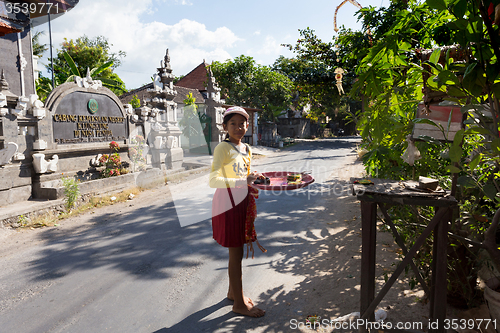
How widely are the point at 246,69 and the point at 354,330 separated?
23549 millimetres

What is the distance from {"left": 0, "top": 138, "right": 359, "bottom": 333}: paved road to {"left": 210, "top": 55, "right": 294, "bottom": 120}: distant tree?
19325 mm

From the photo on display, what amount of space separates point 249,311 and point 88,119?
→ 26.7ft

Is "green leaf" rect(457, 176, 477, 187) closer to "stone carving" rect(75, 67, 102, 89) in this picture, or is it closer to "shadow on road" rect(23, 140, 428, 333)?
"shadow on road" rect(23, 140, 428, 333)

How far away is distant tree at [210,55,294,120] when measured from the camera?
2428cm

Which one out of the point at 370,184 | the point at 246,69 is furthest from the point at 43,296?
the point at 246,69

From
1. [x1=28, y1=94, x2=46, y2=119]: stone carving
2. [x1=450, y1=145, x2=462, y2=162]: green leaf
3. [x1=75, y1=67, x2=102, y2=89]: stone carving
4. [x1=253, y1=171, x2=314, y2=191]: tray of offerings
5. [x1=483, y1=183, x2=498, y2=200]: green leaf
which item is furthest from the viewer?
[x1=75, y1=67, x2=102, y2=89]: stone carving

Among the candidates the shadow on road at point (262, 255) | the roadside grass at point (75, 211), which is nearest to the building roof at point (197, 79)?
the roadside grass at point (75, 211)

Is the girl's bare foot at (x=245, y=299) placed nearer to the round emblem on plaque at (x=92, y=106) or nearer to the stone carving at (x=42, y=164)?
the stone carving at (x=42, y=164)

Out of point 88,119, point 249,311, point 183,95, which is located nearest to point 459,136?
point 249,311

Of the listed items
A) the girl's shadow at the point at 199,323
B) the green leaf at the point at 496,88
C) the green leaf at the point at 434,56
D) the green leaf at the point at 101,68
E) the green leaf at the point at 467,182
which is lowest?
the girl's shadow at the point at 199,323

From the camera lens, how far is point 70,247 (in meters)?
4.95

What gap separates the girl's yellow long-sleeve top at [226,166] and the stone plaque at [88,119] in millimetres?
7036

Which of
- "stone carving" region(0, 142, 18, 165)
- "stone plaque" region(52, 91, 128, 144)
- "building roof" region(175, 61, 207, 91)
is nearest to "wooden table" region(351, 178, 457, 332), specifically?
"stone carving" region(0, 142, 18, 165)

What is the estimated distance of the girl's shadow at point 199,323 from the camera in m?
2.89
